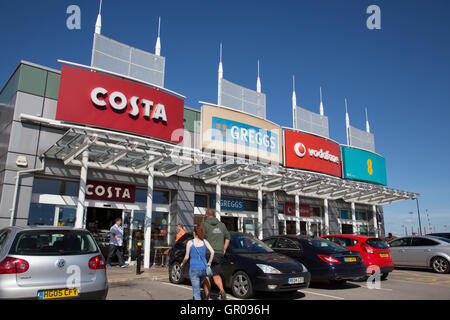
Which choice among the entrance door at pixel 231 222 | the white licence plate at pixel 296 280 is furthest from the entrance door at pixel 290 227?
the white licence plate at pixel 296 280

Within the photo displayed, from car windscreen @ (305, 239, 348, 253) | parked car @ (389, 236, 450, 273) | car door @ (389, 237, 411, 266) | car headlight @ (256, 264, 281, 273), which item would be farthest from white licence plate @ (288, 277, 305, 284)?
car door @ (389, 237, 411, 266)

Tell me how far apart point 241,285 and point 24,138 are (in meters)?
9.22

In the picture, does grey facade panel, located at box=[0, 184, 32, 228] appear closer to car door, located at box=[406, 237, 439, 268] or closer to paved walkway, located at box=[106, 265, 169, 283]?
paved walkway, located at box=[106, 265, 169, 283]

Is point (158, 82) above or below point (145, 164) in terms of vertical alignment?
above

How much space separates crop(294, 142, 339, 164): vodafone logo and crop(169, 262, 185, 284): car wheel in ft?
40.9

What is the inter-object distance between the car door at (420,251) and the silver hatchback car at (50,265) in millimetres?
11885

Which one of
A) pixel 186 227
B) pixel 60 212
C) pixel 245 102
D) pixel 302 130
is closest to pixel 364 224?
pixel 302 130

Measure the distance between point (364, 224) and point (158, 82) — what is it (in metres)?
18.1

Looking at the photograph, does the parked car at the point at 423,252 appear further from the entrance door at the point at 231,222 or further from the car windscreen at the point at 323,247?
the entrance door at the point at 231,222

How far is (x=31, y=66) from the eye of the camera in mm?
12125

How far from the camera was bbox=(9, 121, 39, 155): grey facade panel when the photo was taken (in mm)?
11484

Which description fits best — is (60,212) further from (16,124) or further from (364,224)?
(364,224)

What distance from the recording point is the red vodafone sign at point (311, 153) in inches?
765

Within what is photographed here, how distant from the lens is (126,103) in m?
13.3
